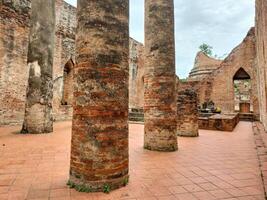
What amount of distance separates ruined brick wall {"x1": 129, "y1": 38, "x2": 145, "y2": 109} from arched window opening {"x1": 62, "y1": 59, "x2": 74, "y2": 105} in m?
6.93

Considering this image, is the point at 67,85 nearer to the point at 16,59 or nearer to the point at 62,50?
the point at 62,50

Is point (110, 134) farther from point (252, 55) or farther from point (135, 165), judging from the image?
point (252, 55)

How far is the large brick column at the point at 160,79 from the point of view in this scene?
5.88 meters

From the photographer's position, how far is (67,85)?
1519 centimetres

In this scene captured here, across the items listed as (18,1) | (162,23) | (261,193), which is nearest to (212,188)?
(261,193)

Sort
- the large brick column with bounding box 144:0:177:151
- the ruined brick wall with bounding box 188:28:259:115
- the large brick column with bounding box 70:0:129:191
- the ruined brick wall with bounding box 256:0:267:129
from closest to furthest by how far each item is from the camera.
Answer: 1. the large brick column with bounding box 70:0:129:191
2. the large brick column with bounding box 144:0:177:151
3. the ruined brick wall with bounding box 256:0:267:129
4. the ruined brick wall with bounding box 188:28:259:115

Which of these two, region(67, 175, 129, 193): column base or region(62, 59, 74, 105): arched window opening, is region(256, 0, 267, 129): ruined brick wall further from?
region(62, 59, 74, 105): arched window opening

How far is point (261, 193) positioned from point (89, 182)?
2.34 m

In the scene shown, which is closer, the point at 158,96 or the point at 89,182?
the point at 89,182

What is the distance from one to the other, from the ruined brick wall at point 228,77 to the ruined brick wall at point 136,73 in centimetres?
563

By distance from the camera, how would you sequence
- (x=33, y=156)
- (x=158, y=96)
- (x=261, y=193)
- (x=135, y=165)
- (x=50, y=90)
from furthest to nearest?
(x=50, y=90)
(x=158, y=96)
(x=33, y=156)
(x=135, y=165)
(x=261, y=193)

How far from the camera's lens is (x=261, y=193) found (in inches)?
115

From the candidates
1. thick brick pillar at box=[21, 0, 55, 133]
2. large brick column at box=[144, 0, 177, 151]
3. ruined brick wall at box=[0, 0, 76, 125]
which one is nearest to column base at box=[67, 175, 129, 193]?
large brick column at box=[144, 0, 177, 151]

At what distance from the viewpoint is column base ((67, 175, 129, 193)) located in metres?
2.99
